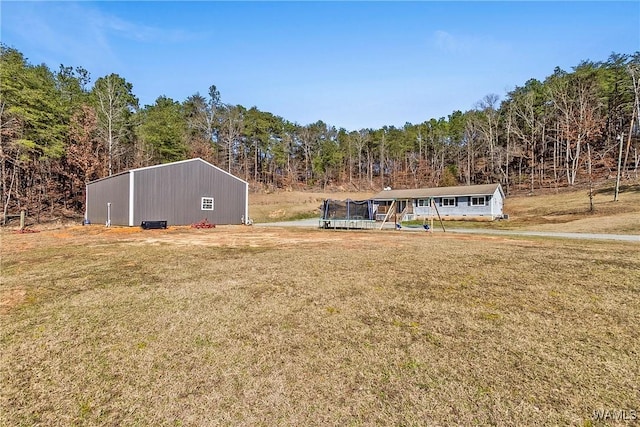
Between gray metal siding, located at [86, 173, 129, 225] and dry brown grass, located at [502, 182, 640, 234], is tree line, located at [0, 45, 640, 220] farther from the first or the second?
gray metal siding, located at [86, 173, 129, 225]

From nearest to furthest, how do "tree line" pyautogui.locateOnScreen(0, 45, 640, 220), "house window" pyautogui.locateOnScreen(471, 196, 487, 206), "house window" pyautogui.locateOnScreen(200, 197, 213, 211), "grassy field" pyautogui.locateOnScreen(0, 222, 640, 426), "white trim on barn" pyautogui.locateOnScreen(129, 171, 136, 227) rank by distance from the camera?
"grassy field" pyautogui.locateOnScreen(0, 222, 640, 426) < "white trim on barn" pyautogui.locateOnScreen(129, 171, 136, 227) < "house window" pyautogui.locateOnScreen(200, 197, 213, 211) < "tree line" pyautogui.locateOnScreen(0, 45, 640, 220) < "house window" pyautogui.locateOnScreen(471, 196, 487, 206)

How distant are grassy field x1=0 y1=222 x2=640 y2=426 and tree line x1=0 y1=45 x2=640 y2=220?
27.1m

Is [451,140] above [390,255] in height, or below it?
above

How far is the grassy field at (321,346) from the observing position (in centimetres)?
235

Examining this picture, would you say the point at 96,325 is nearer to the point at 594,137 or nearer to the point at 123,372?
the point at 123,372

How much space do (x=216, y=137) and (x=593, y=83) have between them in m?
56.0

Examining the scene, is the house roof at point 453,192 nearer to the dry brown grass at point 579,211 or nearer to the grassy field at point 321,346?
the dry brown grass at point 579,211

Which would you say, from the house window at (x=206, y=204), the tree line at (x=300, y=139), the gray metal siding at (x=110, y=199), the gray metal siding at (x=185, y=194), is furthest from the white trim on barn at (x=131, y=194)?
the tree line at (x=300, y=139)

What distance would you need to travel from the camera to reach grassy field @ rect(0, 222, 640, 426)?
2350 millimetres

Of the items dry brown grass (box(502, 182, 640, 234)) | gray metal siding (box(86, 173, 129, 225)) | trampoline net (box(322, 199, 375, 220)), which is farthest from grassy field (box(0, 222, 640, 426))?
trampoline net (box(322, 199, 375, 220))

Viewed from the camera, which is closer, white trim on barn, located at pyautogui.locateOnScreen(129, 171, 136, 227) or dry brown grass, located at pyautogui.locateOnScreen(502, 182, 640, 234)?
dry brown grass, located at pyautogui.locateOnScreen(502, 182, 640, 234)

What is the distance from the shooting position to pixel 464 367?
2865 millimetres

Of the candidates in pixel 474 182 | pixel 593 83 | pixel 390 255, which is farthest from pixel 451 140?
pixel 390 255

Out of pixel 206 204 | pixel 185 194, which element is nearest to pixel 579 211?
pixel 206 204
